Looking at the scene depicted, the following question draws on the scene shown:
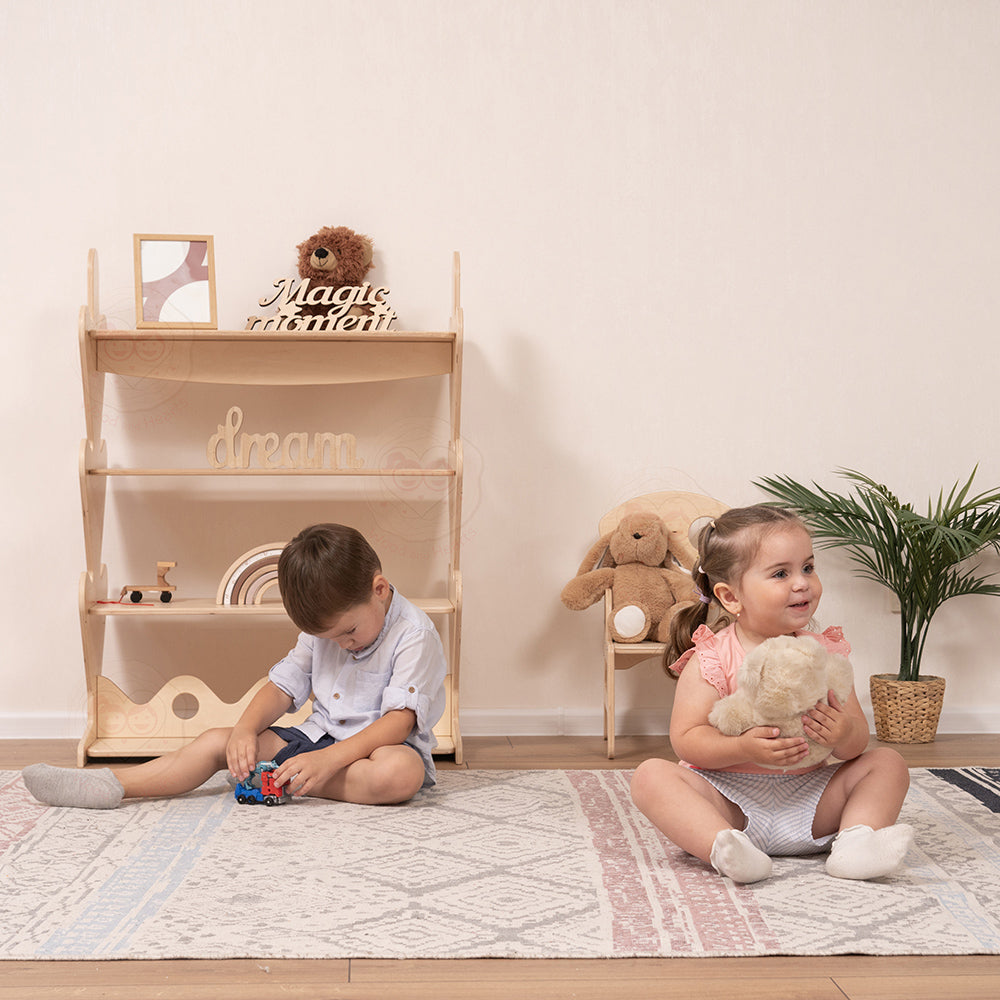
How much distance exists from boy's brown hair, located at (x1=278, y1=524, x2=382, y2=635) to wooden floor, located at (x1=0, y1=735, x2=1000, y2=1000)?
2.39ft

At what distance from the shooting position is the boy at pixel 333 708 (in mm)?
1828

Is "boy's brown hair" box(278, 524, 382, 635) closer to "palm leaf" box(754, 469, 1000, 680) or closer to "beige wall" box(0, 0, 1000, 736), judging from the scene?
"beige wall" box(0, 0, 1000, 736)

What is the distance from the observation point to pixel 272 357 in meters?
2.45

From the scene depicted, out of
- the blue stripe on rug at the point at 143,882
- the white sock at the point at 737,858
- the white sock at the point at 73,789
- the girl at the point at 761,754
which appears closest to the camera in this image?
A: the blue stripe on rug at the point at 143,882

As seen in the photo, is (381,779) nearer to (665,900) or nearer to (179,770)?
(179,770)

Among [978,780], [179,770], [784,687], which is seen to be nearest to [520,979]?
[784,687]

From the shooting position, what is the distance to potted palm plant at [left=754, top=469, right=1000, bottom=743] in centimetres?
248

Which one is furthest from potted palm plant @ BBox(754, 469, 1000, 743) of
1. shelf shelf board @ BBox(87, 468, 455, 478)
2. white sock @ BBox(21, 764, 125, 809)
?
white sock @ BBox(21, 764, 125, 809)

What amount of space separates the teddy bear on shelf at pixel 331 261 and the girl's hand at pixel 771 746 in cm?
144

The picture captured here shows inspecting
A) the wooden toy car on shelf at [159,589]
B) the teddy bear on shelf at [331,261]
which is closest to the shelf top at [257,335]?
the teddy bear on shelf at [331,261]

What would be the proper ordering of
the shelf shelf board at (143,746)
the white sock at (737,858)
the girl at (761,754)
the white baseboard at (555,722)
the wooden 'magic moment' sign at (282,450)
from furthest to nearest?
the white baseboard at (555,722) → the wooden 'magic moment' sign at (282,450) → the shelf shelf board at (143,746) → the girl at (761,754) → the white sock at (737,858)

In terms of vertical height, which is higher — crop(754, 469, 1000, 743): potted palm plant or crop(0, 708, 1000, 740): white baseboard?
crop(754, 469, 1000, 743): potted palm plant

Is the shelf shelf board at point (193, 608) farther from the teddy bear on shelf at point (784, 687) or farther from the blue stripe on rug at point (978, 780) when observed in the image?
the blue stripe on rug at point (978, 780)

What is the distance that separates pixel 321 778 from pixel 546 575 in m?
1.00
